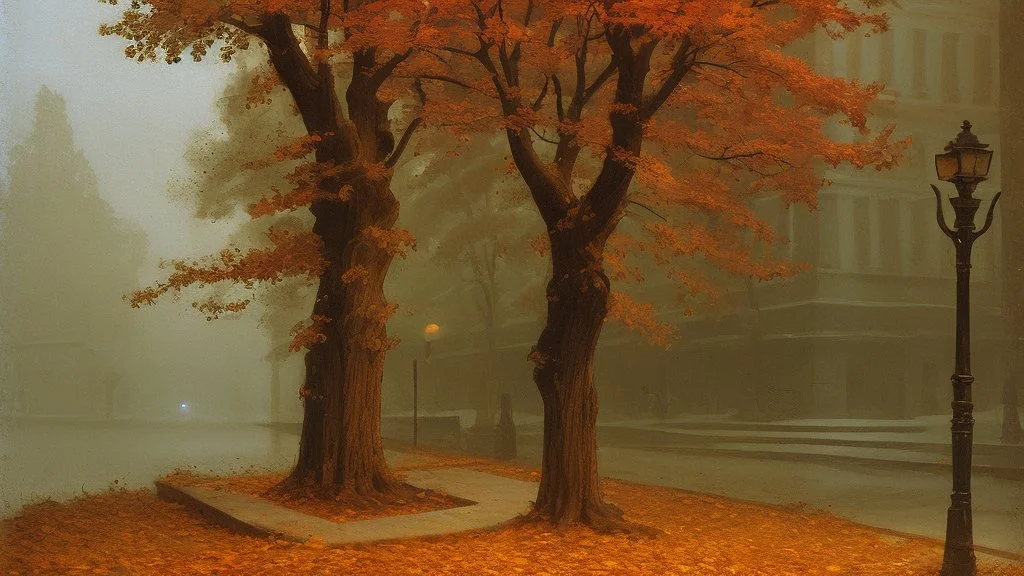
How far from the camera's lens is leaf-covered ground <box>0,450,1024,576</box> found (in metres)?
10.8

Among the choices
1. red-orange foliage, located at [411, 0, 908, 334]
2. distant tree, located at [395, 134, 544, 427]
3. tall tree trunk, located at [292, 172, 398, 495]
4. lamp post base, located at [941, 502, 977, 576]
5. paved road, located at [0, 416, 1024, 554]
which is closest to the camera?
lamp post base, located at [941, 502, 977, 576]

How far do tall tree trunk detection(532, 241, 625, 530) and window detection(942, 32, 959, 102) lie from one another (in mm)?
30087

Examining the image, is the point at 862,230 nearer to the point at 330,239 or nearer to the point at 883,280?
the point at 883,280

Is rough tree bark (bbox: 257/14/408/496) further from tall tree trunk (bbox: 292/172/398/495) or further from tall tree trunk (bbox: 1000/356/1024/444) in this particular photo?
tall tree trunk (bbox: 1000/356/1024/444)

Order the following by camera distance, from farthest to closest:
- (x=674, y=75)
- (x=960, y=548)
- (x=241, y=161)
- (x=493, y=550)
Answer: (x=241, y=161)
(x=674, y=75)
(x=493, y=550)
(x=960, y=548)

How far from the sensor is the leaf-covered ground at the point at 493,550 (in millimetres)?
10773

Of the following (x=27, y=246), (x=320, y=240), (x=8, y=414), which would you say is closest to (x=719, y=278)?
(x=320, y=240)

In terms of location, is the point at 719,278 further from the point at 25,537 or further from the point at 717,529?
the point at 25,537

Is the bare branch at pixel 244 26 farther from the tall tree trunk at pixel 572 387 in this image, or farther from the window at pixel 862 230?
the window at pixel 862 230

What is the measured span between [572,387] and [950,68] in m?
31.0

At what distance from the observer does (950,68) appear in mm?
38656

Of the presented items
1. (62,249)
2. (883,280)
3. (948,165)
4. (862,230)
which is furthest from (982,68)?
(62,249)

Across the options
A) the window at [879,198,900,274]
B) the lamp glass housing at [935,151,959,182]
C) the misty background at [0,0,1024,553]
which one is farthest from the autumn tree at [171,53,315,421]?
the lamp glass housing at [935,151,959,182]

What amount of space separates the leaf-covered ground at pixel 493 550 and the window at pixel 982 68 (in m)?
28.8
